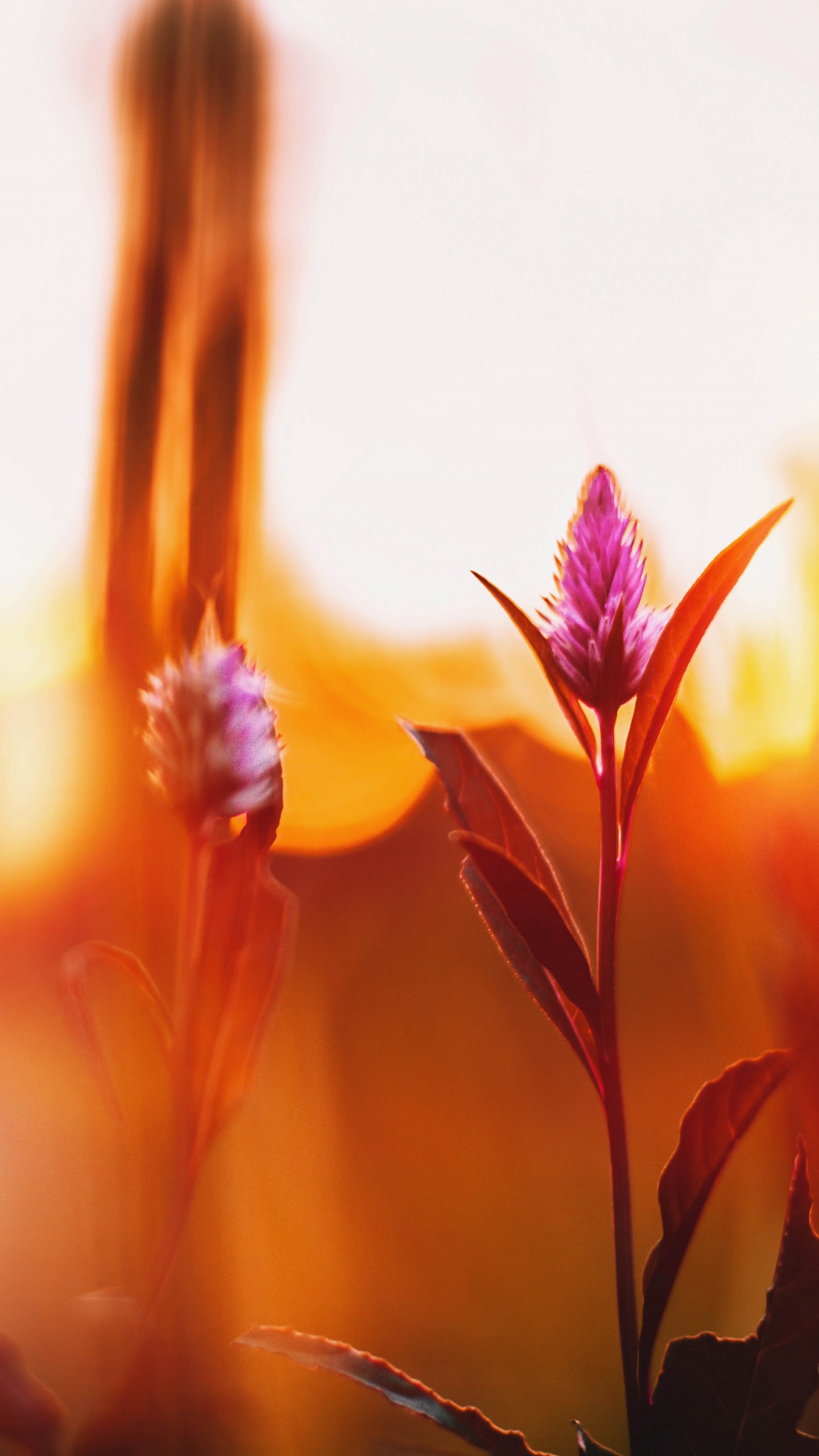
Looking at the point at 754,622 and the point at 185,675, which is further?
the point at 754,622

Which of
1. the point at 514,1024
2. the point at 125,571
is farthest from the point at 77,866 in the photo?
the point at 514,1024

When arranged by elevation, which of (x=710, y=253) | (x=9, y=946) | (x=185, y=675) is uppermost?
(x=710, y=253)

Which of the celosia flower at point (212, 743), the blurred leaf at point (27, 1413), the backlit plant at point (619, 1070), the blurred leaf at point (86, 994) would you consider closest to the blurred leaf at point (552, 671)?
the backlit plant at point (619, 1070)

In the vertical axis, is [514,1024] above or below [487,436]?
below

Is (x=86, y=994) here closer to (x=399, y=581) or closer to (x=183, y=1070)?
(x=183, y=1070)

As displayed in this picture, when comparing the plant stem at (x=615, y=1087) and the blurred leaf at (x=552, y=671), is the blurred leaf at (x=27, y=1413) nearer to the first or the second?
the plant stem at (x=615, y=1087)

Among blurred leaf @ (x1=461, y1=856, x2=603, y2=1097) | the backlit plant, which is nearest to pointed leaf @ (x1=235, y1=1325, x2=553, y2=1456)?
the backlit plant

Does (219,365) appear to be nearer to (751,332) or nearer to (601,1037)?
(751,332)
